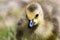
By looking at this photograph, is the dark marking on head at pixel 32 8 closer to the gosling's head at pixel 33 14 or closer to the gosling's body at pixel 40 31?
the gosling's head at pixel 33 14

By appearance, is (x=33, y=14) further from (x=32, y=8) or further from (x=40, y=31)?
(x=40, y=31)

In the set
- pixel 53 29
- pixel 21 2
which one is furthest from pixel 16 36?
pixel 21 2

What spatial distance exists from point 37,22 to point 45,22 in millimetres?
139

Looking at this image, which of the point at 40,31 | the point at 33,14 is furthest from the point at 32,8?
the point at 40,31

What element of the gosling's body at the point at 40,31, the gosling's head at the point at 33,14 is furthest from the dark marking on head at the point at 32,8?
the gosling's body at the point at 40,31

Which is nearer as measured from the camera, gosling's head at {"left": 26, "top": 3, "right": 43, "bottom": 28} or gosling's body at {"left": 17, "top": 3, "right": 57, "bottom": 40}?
gosling's head at {"left": 26, "top": 3, "right": 43, "bottom": 28}

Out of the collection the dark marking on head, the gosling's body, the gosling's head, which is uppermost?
the dark marking on head

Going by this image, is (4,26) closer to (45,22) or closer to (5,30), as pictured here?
(5,30)

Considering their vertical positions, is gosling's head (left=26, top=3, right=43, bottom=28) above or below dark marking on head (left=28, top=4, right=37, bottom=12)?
below

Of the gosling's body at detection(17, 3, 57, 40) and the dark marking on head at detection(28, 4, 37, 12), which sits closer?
the dark marking on head at detection(28, 4, 37, 12)

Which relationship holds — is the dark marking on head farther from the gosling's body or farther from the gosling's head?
the gosling's body

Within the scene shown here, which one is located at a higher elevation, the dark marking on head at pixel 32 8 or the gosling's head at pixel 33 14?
the dark marking on head at pixel 32 8

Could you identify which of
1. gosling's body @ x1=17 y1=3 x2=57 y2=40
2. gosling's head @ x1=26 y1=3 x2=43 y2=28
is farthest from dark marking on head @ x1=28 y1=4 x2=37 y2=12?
gosling's body @ x1=17 y1=3 x2=57 y2=40

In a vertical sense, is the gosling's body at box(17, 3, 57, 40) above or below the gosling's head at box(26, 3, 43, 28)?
below
